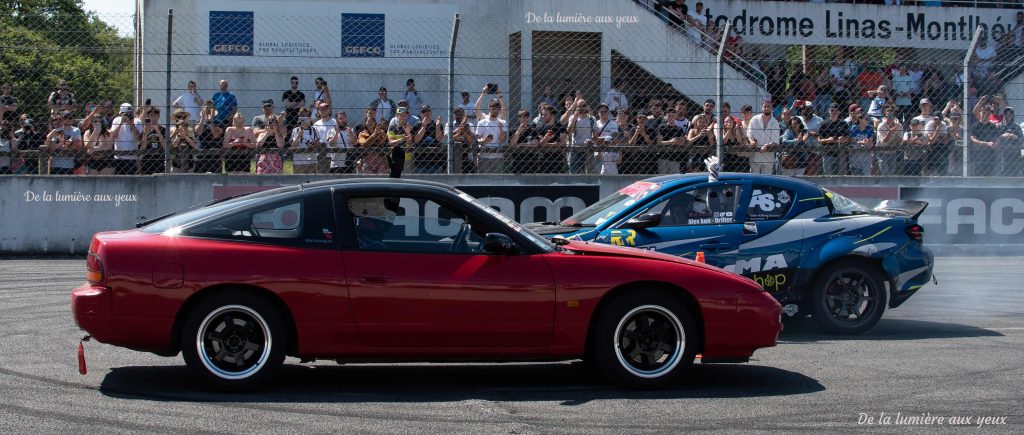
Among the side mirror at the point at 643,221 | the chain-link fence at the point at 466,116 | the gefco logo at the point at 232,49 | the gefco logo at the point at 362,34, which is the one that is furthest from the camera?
the gefco logo at the point at 362,34

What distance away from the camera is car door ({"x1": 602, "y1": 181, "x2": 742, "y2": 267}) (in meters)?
9.22

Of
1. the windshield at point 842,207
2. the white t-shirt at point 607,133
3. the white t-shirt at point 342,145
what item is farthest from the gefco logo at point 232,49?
the windshield at point 842,207

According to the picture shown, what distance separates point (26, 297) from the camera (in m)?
10.8

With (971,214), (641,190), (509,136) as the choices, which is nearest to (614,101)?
(509,136)

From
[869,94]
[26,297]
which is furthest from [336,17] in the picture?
[26,297]

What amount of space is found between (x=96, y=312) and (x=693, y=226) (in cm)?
489

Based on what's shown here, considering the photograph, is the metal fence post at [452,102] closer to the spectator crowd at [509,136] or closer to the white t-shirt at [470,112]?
the spectator crowd at [509,136]

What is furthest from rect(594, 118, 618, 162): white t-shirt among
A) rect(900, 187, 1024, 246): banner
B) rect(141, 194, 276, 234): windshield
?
rect(141, 194, 276, 234): windshield

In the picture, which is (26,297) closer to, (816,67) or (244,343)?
(244,343)

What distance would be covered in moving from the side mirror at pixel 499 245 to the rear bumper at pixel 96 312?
2.22 metres

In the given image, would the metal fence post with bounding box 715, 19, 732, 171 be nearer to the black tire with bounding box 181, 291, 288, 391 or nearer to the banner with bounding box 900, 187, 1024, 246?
the banner with bounding box 900, 187, 1024, 246

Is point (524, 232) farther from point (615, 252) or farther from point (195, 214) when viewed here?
point (195, 214)

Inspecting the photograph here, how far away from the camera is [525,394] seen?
6840mm

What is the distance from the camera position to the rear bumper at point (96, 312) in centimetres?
651
